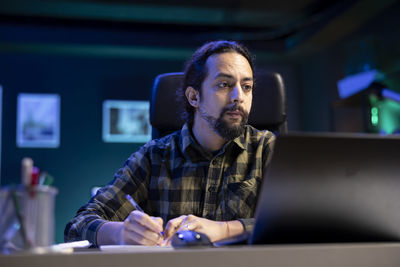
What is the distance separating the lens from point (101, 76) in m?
4.96

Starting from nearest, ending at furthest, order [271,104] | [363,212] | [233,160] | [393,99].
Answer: [363,212]
[233,160]
[271,104]
[393,99]

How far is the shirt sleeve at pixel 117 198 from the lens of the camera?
1.34 m

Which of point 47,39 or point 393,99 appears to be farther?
point 47,39

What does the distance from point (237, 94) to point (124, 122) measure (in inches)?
142

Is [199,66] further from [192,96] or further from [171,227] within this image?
[171,227]

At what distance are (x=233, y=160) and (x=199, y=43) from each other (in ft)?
11.3

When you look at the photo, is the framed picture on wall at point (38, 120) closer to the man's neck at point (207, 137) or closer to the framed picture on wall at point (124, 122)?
the framed picture on wall at point (124, 122)

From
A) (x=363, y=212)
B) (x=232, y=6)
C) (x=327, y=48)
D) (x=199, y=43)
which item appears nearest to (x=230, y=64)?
(x=363, y=212)

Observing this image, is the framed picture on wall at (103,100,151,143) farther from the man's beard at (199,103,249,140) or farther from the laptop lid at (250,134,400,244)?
the laptop lid at (250,134,400,244)

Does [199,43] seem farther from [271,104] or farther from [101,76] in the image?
[271,104]

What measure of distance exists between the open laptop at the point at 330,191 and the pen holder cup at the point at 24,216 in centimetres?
31

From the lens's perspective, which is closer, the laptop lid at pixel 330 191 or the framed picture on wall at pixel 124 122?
the laptop lid at pixel 330 191

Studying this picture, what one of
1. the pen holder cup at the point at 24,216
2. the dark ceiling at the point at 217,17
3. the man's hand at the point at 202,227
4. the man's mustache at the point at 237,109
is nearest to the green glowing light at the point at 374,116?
the dark ceiling at the point at 217,17

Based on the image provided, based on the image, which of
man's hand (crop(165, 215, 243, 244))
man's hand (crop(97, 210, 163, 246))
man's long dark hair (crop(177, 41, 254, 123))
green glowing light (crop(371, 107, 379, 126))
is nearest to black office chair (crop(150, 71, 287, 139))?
man's long dark hair (crop(177, 41, 254, 123))
